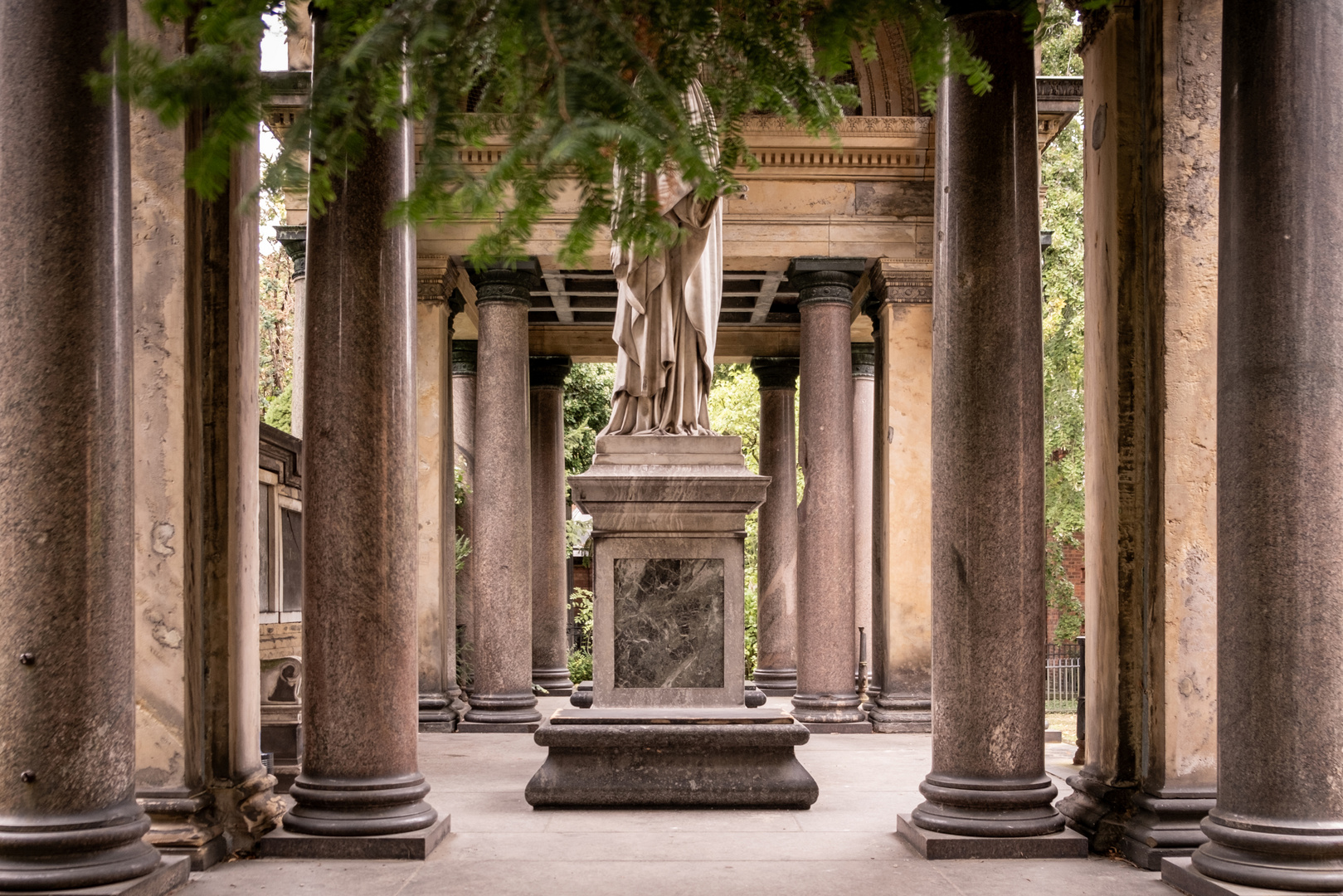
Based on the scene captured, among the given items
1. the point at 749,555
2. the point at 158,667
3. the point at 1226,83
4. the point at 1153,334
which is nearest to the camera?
the point at 1226,83

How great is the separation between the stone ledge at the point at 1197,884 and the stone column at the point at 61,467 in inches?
220

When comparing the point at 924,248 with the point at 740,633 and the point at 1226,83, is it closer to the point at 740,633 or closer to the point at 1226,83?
the point at 740,633

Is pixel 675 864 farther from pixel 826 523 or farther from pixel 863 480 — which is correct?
pixel 863 480

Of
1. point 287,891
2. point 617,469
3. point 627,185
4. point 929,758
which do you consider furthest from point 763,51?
point 929,758

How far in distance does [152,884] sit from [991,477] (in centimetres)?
543

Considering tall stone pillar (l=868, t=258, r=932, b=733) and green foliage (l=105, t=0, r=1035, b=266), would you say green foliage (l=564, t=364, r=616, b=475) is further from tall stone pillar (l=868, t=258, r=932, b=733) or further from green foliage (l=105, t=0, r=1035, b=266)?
green foliage (l=105, t=0, r=1035, b=266)

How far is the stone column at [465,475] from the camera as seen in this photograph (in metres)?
19.7

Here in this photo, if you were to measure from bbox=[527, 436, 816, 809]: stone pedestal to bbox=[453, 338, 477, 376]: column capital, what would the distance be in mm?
12635

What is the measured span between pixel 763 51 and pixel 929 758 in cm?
1100

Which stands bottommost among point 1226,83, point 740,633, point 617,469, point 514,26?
point 740,633

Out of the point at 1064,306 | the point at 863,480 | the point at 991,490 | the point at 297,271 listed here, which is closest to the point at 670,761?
the point at 991,490

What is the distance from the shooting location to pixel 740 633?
1002 centimetres

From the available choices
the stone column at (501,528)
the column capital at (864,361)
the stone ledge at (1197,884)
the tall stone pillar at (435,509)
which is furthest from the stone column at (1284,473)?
the column capital at (864,361)

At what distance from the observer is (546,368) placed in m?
23.7
